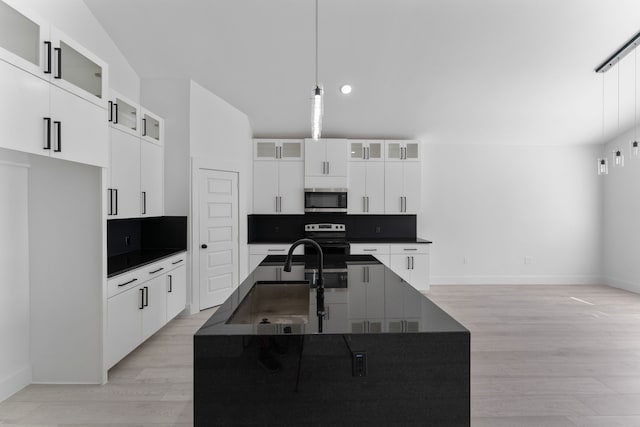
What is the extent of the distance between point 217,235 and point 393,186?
2813mm

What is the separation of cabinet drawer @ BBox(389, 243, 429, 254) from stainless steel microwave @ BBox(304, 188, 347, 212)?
1.02 meters

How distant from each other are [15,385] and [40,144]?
5.85 ft

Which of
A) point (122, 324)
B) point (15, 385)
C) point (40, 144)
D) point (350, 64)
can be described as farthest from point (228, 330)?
point (350, 64)

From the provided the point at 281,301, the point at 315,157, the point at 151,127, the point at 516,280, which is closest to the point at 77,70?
the point at 151,127

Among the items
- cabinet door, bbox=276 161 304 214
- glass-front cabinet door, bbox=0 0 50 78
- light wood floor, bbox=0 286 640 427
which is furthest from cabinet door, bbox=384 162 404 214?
glass-front cabinet door, bbox=0 0 50 78

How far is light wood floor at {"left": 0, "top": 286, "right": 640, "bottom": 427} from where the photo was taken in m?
2.40

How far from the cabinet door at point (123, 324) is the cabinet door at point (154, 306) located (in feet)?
0.30

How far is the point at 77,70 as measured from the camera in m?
2.56

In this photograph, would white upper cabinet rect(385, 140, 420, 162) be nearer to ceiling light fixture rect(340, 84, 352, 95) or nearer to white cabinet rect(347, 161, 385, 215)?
white cabinet rect(347, 161, 385, 215)

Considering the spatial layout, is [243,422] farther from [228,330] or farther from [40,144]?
[40,144]

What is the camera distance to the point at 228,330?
1361 millimetres

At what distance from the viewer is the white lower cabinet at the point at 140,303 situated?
2.93 metres

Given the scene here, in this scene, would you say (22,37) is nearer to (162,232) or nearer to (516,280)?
(162,232)

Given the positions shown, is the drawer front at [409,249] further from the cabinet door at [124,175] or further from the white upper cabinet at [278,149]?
the cabinet door at [124,175]
